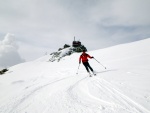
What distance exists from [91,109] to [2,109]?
12.3 ft

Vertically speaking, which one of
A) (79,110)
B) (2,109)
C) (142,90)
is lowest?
(2,109)

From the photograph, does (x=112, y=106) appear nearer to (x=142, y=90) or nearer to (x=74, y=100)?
(x=74, y=100)

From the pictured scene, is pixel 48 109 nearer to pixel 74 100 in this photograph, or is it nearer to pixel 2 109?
pixel 74 100

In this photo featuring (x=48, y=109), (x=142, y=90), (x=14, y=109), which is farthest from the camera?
(x=142, y=90)

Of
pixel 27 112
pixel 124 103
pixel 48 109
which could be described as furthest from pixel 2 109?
pixel 124 103

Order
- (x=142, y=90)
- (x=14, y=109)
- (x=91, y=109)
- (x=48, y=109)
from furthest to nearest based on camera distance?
(x=142, y=90)
(x=14, y=109)
(x=48, y=109)
(x=91, y=109)

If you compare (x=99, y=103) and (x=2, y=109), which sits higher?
(x=99, y=103)

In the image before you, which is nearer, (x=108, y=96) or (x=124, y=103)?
(x=124, y=103)

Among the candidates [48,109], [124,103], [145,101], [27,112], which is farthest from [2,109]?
[145,101]

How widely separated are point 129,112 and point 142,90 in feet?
6.76

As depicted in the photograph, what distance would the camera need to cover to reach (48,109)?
4301mm

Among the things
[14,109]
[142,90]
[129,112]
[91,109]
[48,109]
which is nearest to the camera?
[129,112]

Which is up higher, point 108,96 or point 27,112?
point 108,96

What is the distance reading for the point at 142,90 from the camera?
5.16 meters
